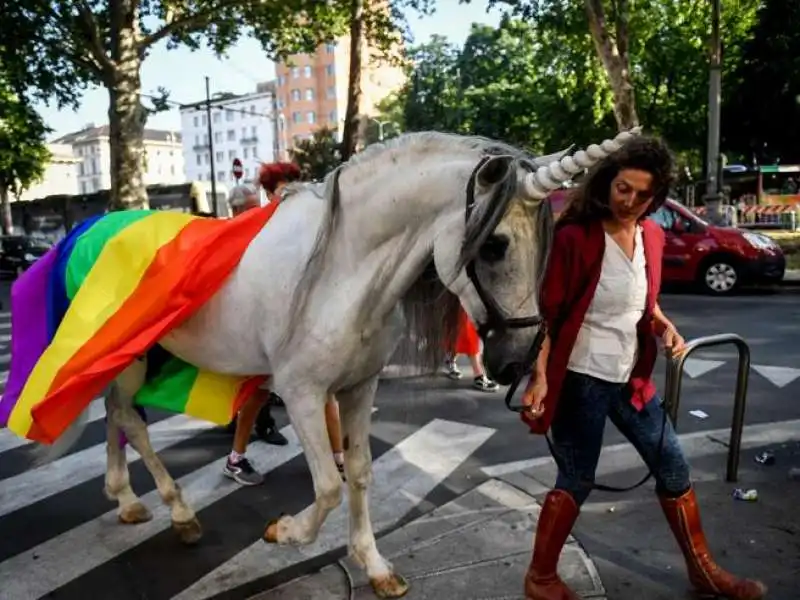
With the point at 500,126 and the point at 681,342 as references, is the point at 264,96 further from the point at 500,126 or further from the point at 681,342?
the point at 681,342

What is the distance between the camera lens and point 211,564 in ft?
11.6

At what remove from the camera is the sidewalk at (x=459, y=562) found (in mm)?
3105

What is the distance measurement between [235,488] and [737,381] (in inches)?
118

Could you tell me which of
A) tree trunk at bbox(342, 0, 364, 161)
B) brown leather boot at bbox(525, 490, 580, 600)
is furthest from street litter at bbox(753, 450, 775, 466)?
tree trunk at bbox(342, 0, 364, 161)

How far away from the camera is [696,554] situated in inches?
116

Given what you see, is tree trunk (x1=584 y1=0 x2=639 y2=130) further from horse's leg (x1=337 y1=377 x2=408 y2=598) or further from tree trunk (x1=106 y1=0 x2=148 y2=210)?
horse's leg (x1=337 y1=377 x2=408 y2=598)

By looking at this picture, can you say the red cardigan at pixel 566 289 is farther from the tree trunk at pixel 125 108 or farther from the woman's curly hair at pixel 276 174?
the tree trunk at pixel 125 108

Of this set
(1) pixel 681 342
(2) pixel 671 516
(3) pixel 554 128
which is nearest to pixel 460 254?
(1) pixel 681 342

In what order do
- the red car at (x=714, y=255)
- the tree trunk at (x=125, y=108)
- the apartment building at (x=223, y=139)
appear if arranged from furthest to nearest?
the apartment building at (x=223, y=139)
the tree trunk at (x=125, y=108)
the red car at (x=714, y=255)

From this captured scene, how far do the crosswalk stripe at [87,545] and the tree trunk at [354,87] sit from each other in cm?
1560

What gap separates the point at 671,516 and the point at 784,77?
84.2 feet

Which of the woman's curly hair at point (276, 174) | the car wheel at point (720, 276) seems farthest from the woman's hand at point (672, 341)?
the car wheel at point (720, 276)

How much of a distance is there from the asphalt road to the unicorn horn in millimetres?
1086

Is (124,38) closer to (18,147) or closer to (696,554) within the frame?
(18,147)
